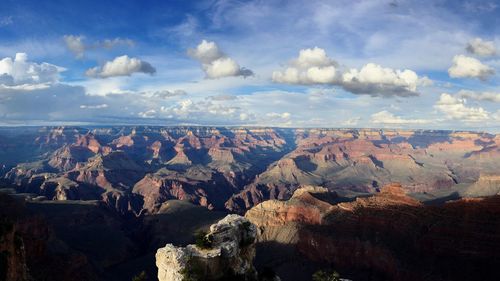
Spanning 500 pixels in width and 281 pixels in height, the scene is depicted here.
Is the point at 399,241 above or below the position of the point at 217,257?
below

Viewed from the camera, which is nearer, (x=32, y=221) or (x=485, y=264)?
(x=485, y=264)

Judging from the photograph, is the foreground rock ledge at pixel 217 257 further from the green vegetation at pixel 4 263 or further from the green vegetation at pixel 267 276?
the green vegetation at pixel 4 263

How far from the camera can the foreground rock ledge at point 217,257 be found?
51812 mm

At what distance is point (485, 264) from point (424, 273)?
14656 millimetres

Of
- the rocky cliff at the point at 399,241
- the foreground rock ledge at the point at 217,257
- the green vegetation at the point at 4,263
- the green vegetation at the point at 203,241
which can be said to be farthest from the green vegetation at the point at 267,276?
the rocky cliff at the point at 399,241

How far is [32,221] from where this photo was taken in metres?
162

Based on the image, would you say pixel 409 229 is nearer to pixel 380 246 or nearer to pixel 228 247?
pixel 380 246

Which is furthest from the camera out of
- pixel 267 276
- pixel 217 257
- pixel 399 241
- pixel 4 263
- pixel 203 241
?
pixel 399 241

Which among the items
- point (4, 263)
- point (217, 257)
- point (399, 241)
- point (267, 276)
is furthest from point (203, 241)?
point (399, 241)

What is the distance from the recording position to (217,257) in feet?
184

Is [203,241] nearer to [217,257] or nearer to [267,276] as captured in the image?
[217,257]

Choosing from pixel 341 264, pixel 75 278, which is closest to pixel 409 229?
pixel 341 264

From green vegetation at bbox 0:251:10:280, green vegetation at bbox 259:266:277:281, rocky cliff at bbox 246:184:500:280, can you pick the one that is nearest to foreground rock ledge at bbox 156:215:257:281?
green vegetation at bbox 259:266:277:281

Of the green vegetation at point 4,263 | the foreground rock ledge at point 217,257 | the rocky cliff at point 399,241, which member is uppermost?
the foreground rock ledge at point 217,257
